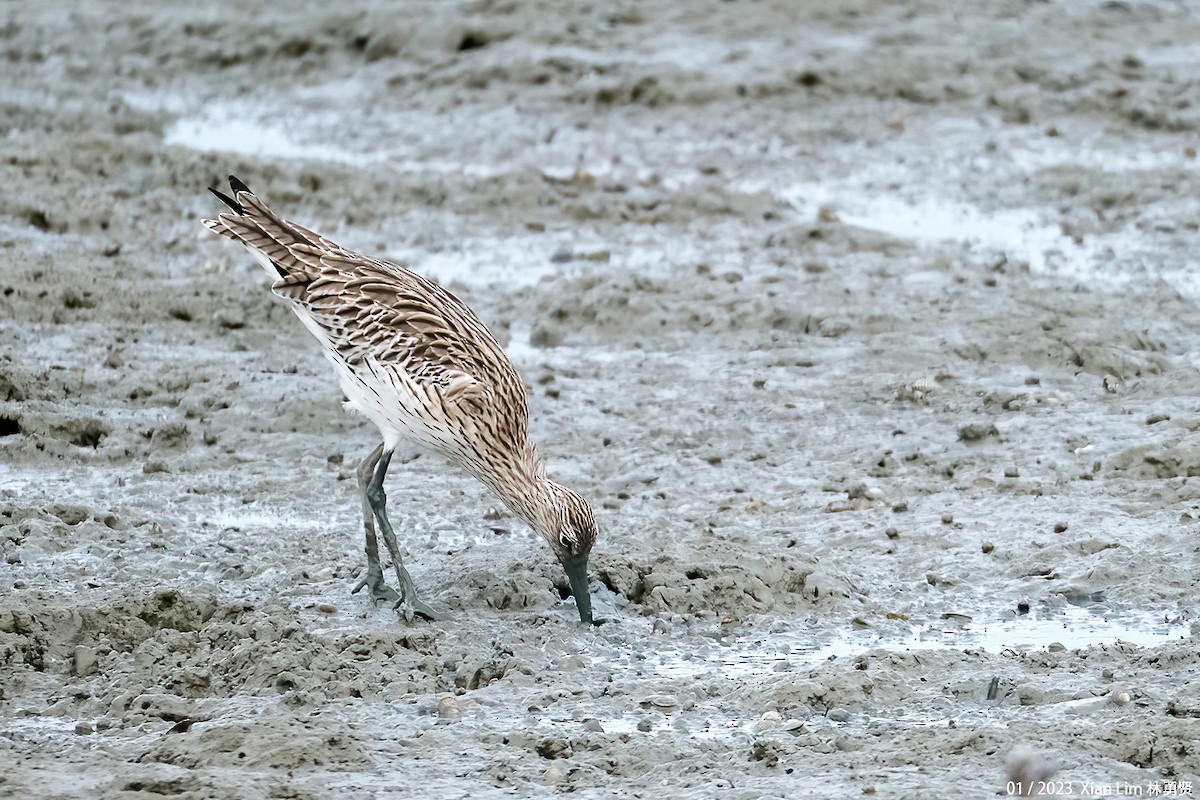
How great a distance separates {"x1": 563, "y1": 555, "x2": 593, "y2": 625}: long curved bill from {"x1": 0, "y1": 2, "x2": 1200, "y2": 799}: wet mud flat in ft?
0.31

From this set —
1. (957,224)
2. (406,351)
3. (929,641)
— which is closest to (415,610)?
(406,351)

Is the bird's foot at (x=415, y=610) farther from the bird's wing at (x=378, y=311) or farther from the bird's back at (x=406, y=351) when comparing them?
the bird's wing at (x=378, y=311)

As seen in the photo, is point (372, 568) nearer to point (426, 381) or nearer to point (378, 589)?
point (378, 589)

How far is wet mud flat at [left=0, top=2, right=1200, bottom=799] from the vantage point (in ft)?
18.3

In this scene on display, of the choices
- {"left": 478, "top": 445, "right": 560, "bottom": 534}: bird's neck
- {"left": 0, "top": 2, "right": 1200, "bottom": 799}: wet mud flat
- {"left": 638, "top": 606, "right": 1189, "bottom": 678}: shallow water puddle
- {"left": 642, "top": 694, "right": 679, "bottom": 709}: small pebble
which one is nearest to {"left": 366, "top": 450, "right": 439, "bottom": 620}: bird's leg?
{"left": 0, "top": 2, "right": 1200, "bottom": 799}: wet mud flat

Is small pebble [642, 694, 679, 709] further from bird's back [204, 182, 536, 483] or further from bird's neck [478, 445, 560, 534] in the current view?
bird's back [204, 182, 536, 483]

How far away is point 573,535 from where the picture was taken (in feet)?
21.2

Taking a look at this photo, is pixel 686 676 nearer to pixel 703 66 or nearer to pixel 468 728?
pixel 468 728

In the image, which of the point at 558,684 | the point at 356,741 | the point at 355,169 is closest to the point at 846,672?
the point at 558,684

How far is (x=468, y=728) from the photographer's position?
559 centimetres

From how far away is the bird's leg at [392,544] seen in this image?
6520 mm

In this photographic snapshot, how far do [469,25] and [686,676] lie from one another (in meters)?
9.65

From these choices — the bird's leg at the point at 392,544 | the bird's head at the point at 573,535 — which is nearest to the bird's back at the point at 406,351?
the bird's leg at the point at 392,544

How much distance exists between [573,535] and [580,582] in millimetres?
197
